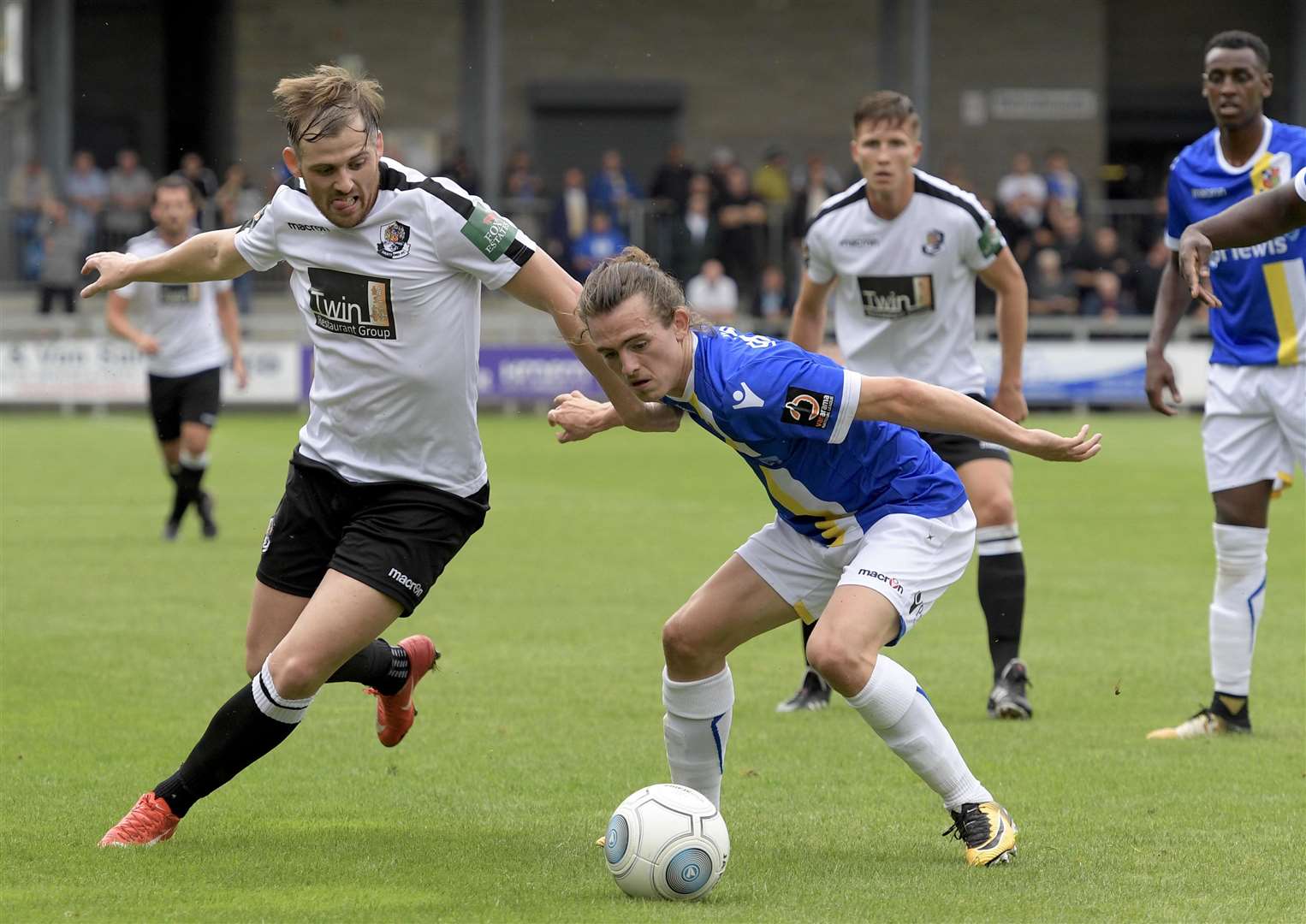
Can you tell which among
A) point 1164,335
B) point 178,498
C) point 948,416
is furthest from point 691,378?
point 178,498

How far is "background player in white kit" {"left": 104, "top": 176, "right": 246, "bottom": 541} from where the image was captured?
42.2 ft

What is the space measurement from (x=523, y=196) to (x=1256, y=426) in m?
20.0

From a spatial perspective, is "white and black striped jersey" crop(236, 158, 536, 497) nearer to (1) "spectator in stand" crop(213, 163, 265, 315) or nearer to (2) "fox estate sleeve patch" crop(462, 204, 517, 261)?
(2) "fox estate sleeve patch" crop(462, 204, 517, 261)

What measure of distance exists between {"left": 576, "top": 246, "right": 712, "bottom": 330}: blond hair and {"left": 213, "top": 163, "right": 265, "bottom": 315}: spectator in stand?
1862 centimetres

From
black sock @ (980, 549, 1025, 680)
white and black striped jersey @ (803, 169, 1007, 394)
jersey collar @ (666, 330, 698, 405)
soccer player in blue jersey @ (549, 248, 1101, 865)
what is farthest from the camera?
white and black striped jersey @ (803, 169, 1007, 394)

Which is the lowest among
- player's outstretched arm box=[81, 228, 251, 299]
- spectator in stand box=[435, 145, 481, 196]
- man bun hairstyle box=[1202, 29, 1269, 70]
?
player's outstretched arm box=[81, 228, 251, 299]

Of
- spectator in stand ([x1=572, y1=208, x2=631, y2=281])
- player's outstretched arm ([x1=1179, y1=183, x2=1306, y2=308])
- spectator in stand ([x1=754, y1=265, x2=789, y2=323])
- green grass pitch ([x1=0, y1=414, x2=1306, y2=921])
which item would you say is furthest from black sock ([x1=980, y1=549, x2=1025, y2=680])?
spectator in stand ([x1=754, y1=265, x2=789, y2=323])

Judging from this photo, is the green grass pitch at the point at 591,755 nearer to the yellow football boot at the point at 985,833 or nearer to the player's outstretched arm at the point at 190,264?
the yellow football boot at the point at 985,833

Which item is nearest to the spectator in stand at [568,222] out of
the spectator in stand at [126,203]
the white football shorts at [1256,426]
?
the spectator in stand at [126,203]

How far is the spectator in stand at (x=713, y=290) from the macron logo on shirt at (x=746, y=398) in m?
19.8

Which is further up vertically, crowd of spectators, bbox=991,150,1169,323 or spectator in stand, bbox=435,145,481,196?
spectator in stand, bbox=435,145,481,196

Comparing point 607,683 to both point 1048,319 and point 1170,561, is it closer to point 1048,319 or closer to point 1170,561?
point 1170,561

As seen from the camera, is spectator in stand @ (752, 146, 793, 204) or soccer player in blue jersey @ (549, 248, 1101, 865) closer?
soccer player in blue jersey @ (549, 248, 1101, 865)

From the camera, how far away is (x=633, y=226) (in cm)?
2622
